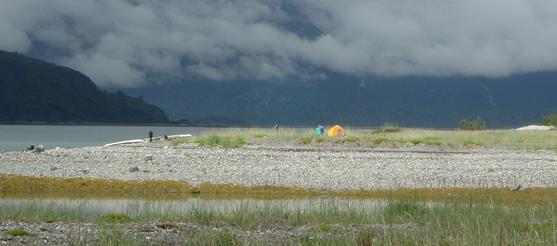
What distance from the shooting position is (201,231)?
47.0 ft

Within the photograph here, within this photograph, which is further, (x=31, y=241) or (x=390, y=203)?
(x=390, y=203)

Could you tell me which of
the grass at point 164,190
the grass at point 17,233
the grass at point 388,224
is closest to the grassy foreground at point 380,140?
the grass at point 164,190

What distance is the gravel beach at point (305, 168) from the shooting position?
3072cm

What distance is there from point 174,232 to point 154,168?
1924cm

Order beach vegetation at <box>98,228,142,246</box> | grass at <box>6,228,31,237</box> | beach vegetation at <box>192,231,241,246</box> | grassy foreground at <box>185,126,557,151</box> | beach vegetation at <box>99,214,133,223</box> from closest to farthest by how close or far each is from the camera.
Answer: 1. beach vegetation at <box>98,228,142,246</box>
2. beach vegetation at <box>192,231,241,246</box>
3. grass at <box>6,228,31,237</box>
4. beach vegetation at <box>99,214,133,223</box>
5. grassy foreground at <box>185,126,557,151</box>

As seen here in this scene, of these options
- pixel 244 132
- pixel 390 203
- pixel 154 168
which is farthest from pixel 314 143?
pixel 390 203

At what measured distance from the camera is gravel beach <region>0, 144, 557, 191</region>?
101 feet

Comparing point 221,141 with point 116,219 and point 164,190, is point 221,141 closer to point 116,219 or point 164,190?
point 164,190

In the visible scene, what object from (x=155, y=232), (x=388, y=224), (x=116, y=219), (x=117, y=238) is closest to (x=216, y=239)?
(x=117, y=238)

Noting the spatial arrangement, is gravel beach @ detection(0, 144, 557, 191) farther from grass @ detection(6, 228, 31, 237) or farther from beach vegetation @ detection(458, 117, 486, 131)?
beach vegetation @ detection(458, 117, 486, 131)

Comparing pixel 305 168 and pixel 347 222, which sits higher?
pixel 305 168

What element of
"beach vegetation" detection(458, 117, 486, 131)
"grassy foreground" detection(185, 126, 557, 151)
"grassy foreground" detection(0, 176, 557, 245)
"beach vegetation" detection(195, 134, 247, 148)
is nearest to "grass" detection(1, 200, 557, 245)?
"grassy foreground" detection(0, 176, 557, 245)

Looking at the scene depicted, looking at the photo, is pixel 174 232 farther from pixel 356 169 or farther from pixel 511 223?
pixel 356 169

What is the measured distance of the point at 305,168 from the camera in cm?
3519
